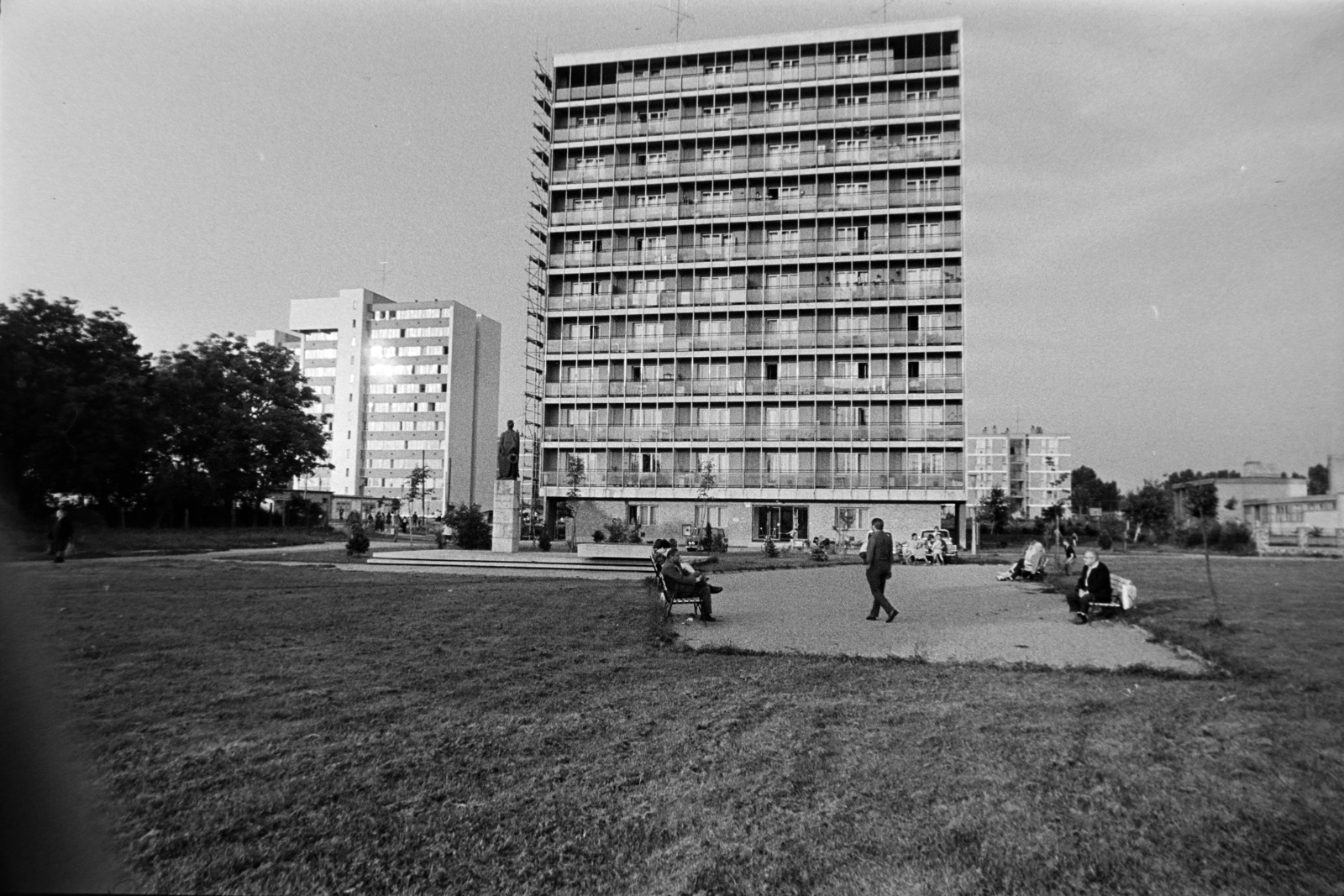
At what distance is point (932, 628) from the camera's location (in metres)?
12.3

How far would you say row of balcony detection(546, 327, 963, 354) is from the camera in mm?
54906

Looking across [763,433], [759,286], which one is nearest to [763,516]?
[763,433]

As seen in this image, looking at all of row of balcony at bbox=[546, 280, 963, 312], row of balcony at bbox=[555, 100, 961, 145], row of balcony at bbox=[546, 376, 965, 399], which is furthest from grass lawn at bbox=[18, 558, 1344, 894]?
row of balcony at bbox=[555, 100, 961, 145]

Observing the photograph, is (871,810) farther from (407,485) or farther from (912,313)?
(407,485)

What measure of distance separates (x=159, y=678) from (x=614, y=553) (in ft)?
65.1

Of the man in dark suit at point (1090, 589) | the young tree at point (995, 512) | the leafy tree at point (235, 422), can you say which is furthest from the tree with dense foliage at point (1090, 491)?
the man in dark suit at point (1090, 589)

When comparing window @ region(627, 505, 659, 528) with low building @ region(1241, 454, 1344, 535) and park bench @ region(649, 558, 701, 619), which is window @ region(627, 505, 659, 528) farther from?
park bench @ region(649, 558, 701, 619)

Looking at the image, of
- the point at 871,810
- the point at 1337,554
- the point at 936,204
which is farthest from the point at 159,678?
the point at 936,204

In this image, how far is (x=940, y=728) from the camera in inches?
238

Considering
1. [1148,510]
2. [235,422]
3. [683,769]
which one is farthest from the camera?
[1148,510]

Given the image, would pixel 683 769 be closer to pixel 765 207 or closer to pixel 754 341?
pixel 754 341

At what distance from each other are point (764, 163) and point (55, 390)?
56.9 metres

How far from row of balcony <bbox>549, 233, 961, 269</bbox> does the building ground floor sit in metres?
17.2

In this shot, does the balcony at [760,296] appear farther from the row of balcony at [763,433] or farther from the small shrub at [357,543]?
the small shrub at [357,543]
